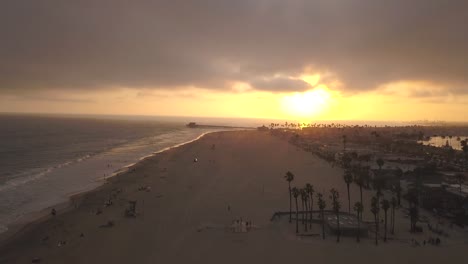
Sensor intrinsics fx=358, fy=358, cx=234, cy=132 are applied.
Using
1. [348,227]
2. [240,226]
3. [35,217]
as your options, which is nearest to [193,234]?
[240,226]

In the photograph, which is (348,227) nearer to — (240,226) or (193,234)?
(240,226)

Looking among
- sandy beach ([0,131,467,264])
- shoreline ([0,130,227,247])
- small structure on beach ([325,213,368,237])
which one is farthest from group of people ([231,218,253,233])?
shoreline ([0,130,227,247])

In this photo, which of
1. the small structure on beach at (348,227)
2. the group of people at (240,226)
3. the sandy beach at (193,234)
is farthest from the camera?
the group of people at (240,226)

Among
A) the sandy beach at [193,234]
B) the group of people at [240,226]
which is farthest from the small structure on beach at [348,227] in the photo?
the group of people at [240,226]

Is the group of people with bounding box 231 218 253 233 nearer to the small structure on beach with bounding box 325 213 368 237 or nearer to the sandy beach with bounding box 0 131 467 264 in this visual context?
the sandy beach with bounding box 0 131 467 264

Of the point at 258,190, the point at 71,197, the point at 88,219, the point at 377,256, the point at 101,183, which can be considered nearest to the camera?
the point at 377,256

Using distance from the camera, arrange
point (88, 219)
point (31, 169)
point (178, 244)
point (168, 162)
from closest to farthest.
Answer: point (178, 244) < point (88, 219) < point (31, 169) < point (168, 162)

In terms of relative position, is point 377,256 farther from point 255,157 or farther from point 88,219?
point 255,157

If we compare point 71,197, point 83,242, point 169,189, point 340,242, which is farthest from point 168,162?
point 340,242

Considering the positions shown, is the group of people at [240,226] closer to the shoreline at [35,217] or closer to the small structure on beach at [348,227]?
the small structure on beach at [348,227]
